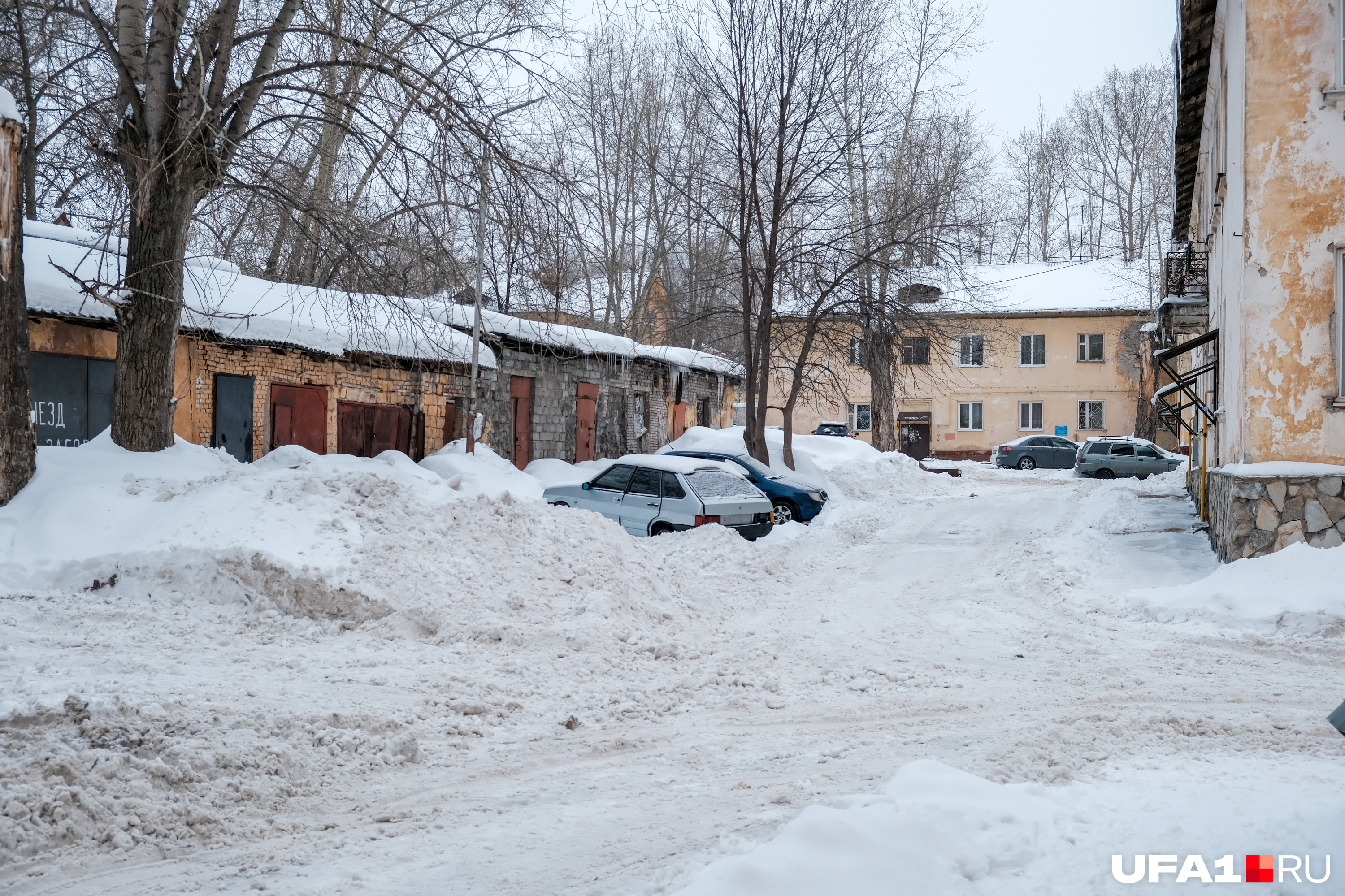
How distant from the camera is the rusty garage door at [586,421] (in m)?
26.7

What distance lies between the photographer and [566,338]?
21.7 meters

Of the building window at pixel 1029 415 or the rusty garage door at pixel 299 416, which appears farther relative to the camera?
the building window at pixel 1029 415

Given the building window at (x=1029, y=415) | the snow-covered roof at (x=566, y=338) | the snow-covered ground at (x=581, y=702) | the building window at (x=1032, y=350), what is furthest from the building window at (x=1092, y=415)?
the snow-covered ground at (x=581, y=702)

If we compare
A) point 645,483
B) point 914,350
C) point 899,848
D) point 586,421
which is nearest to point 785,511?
point 645,483

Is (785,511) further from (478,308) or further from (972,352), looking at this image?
(972,352)

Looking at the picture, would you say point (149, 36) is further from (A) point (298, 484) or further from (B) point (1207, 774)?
(B) point (1207, 774)

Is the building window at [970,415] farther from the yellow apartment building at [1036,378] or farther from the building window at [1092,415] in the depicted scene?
the building window at [1092,415]

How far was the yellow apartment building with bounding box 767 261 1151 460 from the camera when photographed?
133 ft

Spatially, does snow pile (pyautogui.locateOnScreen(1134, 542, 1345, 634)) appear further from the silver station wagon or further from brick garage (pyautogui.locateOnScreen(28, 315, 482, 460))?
brick garage (pyautogui.locateOnScreen(28, 315, 482, 460))

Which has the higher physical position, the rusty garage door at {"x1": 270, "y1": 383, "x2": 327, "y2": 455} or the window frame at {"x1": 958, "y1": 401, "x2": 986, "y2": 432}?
the window frame at {"x1": 958, "y1": 401, "x2": 986, "y2": 432}

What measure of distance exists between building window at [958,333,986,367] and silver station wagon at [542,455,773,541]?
1121 inches

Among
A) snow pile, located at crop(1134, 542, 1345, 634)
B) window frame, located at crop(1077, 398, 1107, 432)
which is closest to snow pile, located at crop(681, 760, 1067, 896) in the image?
snow pile, located at crop(1134, 542, 1345, 634)

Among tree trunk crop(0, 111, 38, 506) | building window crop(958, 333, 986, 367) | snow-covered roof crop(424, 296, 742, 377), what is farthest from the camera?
building window crop(958, 333, 986, 367)

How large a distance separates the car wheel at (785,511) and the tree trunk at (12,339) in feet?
35.0
